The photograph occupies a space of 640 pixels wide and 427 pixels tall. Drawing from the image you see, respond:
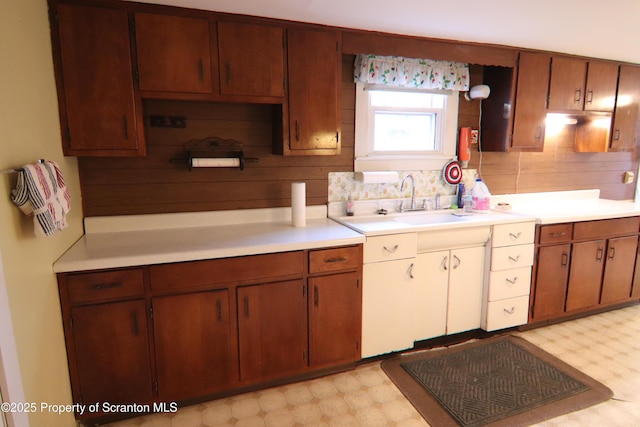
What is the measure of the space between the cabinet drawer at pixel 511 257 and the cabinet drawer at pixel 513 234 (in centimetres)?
4

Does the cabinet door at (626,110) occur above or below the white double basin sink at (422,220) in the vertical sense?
above

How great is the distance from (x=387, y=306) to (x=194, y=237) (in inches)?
51.5

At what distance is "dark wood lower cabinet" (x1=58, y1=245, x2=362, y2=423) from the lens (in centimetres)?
182

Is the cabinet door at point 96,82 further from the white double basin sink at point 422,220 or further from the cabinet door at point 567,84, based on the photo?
the cabinet door at point 567,84

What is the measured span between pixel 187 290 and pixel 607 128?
3896 mm

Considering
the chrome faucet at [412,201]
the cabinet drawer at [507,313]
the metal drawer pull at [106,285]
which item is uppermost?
the chrome faucet at [412,201]

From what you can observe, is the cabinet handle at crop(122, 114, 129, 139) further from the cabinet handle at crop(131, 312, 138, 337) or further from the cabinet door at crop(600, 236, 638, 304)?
the cabinet door at crop(600, 236, 638, 304)

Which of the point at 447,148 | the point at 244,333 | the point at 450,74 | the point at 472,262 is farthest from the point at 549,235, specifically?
the point at 244,333

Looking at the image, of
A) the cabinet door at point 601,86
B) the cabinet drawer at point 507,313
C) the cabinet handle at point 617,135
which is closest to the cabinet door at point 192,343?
the cabinet drawer at point 507,313

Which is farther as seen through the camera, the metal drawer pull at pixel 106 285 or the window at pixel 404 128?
the window at pixel 404 128

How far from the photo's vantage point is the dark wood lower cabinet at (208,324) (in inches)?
71.6

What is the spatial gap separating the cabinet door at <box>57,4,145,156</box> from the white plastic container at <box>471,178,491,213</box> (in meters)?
2.59

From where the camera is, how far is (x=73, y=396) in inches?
72.1

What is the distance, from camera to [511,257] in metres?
2.75
